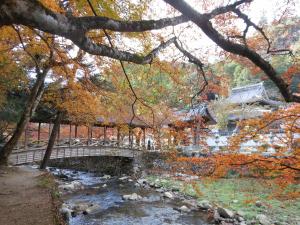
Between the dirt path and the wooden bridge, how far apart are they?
6.37m

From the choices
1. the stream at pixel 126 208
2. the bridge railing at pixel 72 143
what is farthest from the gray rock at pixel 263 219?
the bridge railing at pixel 72 143

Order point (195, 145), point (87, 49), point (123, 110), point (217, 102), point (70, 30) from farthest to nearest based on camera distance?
1. point (217, 102)
2. point (195, 145)
3. point (123, 110)
4. point (87, 49)
5. point (70, 30)

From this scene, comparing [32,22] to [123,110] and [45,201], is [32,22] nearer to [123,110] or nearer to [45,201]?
[45,201]

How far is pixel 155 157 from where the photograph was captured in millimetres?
24859

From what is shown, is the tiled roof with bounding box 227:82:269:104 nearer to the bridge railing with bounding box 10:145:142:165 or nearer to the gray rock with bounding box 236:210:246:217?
the bridge railing with bounding box 10:145:142:165

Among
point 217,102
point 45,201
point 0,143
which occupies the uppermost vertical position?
point 217,102

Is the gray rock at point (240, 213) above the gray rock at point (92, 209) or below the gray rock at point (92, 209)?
below

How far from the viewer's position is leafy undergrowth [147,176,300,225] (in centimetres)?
1280

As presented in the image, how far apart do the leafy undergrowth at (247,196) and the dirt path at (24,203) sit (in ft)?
24.9

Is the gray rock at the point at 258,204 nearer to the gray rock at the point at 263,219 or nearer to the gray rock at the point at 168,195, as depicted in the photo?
the gray rock at the point at 263,219

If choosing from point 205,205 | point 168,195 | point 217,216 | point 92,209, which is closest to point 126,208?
point 92,209

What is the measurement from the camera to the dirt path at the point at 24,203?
5.89 m

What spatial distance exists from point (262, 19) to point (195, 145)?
32.3 metres

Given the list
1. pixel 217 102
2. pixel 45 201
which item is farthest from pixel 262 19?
pixel 45 201
